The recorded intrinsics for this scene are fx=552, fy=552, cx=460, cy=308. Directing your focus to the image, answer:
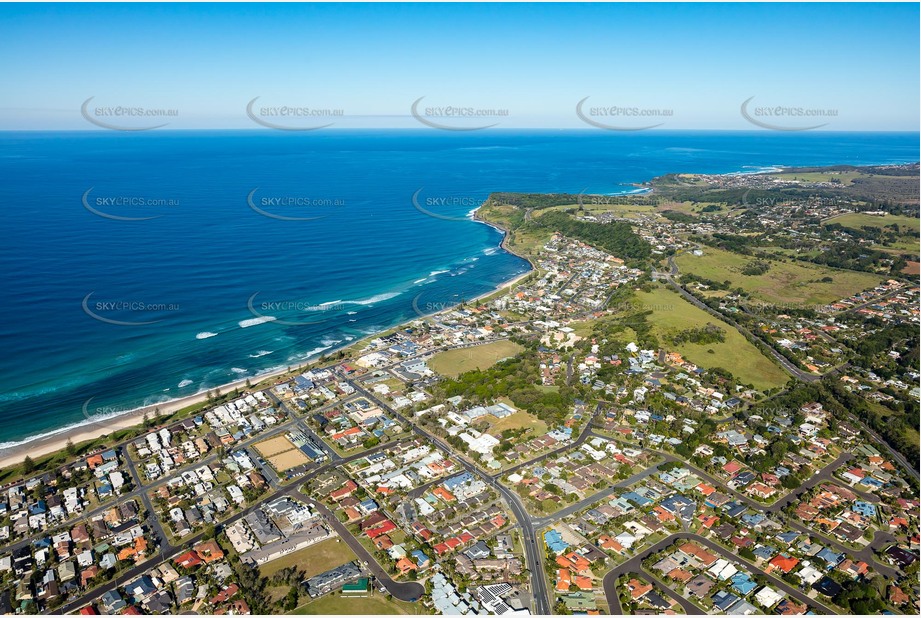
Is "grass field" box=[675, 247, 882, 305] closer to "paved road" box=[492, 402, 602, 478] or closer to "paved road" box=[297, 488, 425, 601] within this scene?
"paved road" box=[492, 402, 602, 478]

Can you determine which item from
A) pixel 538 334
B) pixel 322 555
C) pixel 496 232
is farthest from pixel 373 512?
pixel 496 232

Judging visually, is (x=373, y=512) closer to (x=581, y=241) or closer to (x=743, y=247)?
(x=581, y=241)

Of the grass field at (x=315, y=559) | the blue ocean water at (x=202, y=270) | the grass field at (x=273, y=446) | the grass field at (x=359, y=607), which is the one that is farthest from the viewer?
the blue ocean water at (x=202, y=270)

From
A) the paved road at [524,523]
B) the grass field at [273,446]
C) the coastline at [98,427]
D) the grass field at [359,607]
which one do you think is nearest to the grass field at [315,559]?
the grass field at [359,607]

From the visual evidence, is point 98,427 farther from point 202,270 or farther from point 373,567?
point 202,270

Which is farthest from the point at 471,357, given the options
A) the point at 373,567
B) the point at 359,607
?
the point at 359,607

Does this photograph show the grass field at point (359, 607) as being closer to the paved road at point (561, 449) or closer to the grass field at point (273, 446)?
the paved road at point (561, 449)
